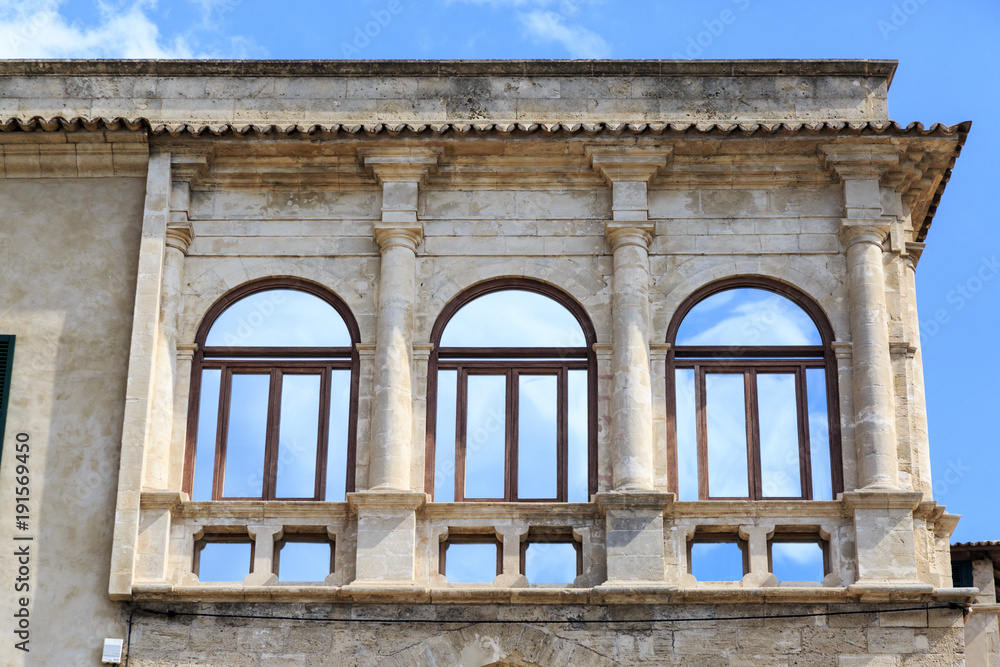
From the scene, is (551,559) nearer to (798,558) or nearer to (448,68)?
(798,558)

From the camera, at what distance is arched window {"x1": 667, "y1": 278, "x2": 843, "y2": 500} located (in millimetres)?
15758

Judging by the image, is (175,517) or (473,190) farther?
(473,190)

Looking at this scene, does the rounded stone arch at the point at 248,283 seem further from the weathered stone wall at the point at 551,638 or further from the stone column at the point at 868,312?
the stone column at the point at 868,312

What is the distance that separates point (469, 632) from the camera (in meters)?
14.9

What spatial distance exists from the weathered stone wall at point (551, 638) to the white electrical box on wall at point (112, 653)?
0.45 feet

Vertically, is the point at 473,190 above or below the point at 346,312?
above

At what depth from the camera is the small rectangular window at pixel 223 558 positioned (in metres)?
15.4

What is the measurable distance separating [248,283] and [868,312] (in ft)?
19.6

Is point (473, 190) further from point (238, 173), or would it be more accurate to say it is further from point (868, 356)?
point (868, 356)

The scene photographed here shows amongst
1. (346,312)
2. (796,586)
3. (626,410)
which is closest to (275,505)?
(346,312)

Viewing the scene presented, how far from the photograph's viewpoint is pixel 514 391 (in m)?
16.2

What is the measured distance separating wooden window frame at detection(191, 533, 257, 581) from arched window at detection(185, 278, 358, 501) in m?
0.38

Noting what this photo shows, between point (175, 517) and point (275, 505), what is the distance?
0.94 m

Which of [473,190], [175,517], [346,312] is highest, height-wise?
[473,190]
